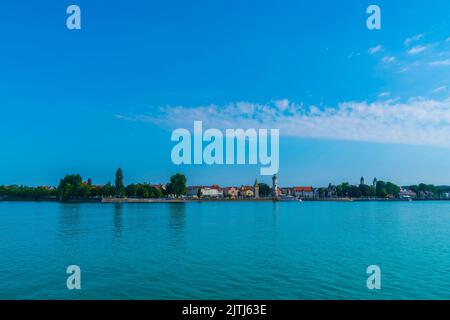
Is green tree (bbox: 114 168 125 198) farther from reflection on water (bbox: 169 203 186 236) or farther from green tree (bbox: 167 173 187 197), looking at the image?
reflection on water (bbox: 169 203 186 236)

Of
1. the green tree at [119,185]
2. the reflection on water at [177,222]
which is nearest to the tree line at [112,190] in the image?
the green tree at [119,185]

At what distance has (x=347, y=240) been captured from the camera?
33875 millimetres

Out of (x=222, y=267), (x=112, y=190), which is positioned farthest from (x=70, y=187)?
(x=222, y=267)

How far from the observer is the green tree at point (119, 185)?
138m

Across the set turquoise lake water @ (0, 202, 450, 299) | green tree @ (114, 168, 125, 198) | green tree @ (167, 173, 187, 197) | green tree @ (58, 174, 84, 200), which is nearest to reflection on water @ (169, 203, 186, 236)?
turquoise lake water @ (0, 202, 450, 299)

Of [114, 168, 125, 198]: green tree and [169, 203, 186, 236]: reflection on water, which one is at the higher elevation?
[114, 168, 125, 198]: green tree

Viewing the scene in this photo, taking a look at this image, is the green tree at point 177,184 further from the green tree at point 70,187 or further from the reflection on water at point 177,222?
the reflection on water at point 177,222

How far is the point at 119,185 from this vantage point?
466 ft

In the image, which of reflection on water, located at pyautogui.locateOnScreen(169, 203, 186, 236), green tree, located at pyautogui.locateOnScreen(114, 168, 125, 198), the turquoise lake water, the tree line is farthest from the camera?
the tree line

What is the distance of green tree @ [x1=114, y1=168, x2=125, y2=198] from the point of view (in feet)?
454

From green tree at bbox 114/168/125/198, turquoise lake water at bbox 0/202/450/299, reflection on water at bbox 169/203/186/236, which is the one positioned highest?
green tree at bbox 114/168/125/198

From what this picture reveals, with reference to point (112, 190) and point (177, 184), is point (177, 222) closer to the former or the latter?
point (177, 184)
